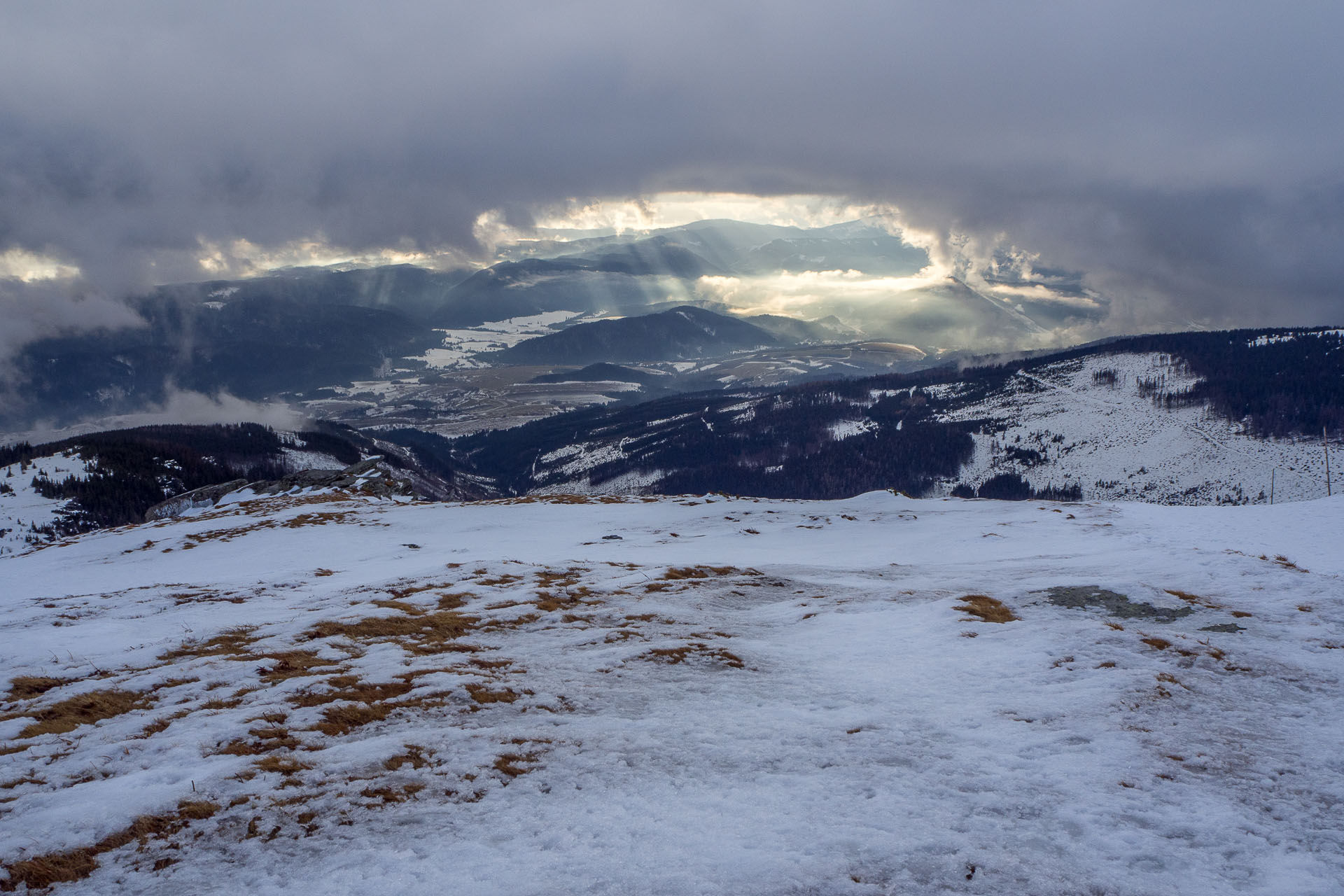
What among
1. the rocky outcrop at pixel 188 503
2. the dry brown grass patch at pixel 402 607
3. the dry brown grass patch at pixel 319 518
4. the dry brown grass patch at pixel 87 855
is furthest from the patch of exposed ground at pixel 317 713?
the rocky outcrop at pixel 188 503

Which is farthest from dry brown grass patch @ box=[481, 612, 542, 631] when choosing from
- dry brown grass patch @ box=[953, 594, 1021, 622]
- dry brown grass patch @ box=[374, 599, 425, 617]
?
dry brown grass patch @ box=[953, 594, 1021, 622]

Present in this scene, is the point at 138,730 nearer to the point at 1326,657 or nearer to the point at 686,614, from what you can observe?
the point at 686,614

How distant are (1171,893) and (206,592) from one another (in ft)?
103

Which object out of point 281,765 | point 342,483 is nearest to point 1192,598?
point 281,765

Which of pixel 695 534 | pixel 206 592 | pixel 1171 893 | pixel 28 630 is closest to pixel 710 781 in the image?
pixel 1171 893

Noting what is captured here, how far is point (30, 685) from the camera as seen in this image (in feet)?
44.2

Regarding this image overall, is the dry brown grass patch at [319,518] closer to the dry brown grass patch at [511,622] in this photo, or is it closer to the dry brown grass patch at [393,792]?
the dry brown grass patch at [511,622]

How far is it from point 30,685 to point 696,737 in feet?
46.9

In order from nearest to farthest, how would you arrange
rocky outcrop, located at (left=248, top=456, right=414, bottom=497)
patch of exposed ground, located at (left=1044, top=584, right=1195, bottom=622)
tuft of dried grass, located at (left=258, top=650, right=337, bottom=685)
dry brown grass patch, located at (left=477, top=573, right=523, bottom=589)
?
tuft of dried grass, located at (left=258, top=650, right=337, bottom=685), patch of exposed ground, located at (left=1044, top=584, right=1195, bottom=622), dry brown grass patch, located at (left=477, top=573, right=523, bottom=589), rocky outcrop, located at (left=248, top=456, right=414, bottom=497)

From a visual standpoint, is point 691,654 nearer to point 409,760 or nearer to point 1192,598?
point 409,760

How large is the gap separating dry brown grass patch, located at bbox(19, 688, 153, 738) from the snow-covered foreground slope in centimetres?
8

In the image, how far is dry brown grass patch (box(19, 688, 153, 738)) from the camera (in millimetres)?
10977

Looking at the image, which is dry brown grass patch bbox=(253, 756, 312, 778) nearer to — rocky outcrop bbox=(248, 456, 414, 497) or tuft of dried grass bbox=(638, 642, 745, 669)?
tuft of dried grass bbox=(638, 642, 745, 669)

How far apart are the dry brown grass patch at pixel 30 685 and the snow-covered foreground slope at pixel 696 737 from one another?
0.17 meters
